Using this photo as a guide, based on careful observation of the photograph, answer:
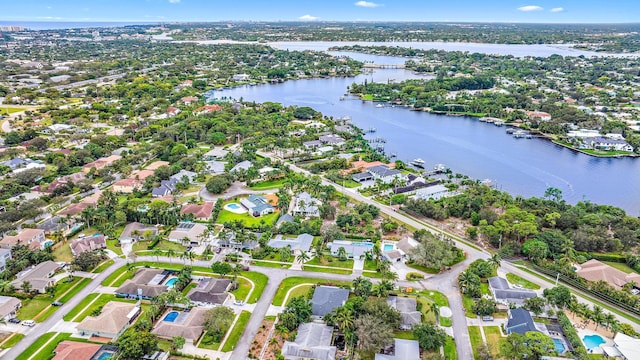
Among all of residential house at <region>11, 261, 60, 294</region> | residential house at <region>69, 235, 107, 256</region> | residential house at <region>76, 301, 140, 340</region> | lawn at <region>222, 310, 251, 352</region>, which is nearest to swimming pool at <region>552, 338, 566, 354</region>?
lawn at <region>222, 310, 251, 352</region>

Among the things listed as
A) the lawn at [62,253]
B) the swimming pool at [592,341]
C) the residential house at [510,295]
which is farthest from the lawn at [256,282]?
the swimming pool at [592,341]

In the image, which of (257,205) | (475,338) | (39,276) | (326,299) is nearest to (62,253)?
(39,276)

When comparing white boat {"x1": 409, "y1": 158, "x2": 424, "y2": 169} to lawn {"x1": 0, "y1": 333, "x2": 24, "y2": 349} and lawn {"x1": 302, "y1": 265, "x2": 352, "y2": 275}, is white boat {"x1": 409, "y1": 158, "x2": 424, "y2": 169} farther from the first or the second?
lawn {"x1": 0, "y1": 333, "x2": 24, "y2": 349}

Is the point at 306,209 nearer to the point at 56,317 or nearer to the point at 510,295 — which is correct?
the point at 510,295

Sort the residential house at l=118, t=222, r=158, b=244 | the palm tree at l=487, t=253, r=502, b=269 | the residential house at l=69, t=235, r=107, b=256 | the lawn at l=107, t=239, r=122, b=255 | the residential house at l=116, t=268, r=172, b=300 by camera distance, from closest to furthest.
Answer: the residential house at l=116, t=268, r=172, b=300
the palm tree at l=487, t=253, r=502, b=269
the residential house at l=69, t=235, r=107, b=256
the lawn at l=107, t=239, r=122, b=255
the residential house at l=118, t=222, r=158, b=244

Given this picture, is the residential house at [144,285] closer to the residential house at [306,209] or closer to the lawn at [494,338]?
the residential house at [306,209]

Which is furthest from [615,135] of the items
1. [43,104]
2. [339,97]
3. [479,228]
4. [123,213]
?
[43,104]
